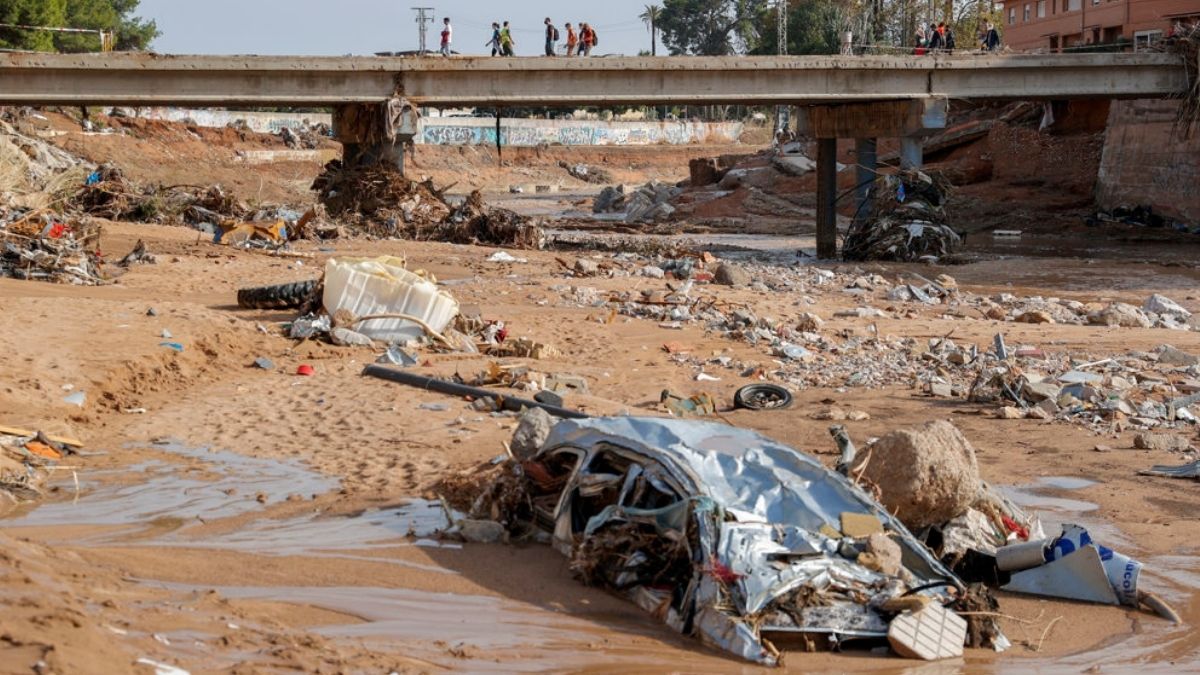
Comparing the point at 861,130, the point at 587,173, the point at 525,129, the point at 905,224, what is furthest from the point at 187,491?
the point at 525,129

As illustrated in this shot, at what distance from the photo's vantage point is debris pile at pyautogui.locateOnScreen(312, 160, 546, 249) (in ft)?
104

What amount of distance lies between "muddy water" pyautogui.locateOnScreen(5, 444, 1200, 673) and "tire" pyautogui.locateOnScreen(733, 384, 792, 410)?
3.23 m

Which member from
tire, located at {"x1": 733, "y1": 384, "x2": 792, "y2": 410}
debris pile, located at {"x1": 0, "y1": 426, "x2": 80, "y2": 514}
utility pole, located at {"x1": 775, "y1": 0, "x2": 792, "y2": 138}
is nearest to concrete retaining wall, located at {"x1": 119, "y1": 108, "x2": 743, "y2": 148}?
utility pole, located at {"x1": 775, "y1": 0, "x2": 792, "y2": 138}

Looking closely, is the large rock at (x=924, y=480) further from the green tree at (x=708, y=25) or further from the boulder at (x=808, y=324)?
the green tree at (x=708, y=25)

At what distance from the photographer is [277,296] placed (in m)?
18.9

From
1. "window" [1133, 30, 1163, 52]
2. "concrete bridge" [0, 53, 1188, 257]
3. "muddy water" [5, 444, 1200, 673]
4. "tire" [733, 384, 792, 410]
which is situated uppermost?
"window" [1133, 30, 1163, 52]

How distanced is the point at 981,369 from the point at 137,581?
1096 centimetres

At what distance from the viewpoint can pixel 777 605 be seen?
24.0ft

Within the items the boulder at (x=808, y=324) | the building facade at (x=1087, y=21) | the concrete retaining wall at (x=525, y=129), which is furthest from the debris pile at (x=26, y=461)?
the concrete retaining wall at (x=525, y=129)

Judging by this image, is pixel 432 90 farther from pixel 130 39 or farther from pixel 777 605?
pixel 130 39

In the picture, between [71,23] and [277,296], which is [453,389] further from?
[71,23]

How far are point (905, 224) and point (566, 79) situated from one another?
862cm

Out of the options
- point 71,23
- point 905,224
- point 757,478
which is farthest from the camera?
point 71,23

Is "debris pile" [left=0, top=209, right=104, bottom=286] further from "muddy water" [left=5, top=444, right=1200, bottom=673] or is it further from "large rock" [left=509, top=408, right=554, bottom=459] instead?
"large rock" [left=509, top=408, right=554, bottom=459]
